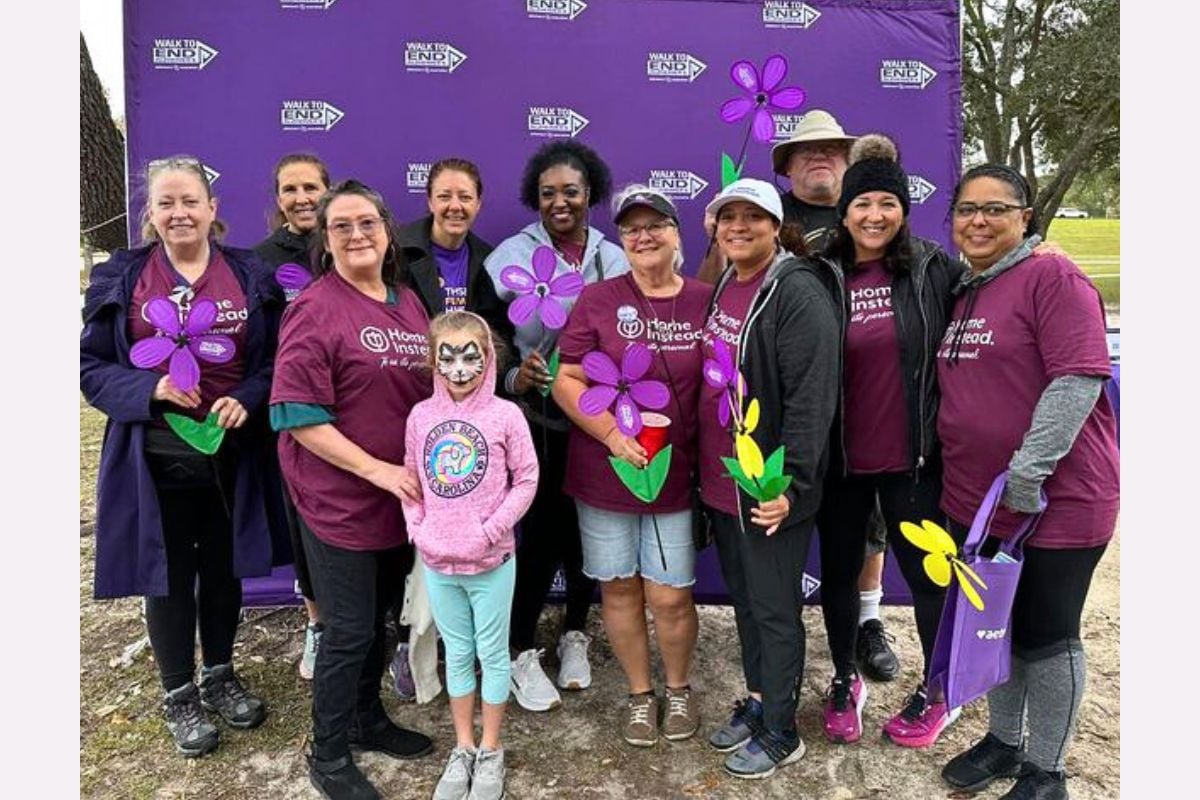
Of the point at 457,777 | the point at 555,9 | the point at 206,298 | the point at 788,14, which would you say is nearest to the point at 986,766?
the point at 457,777

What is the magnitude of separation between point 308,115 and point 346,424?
75.5 inches

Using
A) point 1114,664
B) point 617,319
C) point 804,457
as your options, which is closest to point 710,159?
point 617,319

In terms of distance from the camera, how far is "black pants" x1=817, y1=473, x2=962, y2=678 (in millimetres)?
2457

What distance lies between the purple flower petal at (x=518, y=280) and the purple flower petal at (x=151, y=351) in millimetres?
1023

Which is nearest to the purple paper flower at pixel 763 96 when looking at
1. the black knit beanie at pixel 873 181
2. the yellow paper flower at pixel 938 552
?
the black knit beanie at pixel 873 181

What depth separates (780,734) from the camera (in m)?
2.60

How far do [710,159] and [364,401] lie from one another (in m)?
2.17

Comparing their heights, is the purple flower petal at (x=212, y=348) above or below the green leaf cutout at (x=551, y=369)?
above

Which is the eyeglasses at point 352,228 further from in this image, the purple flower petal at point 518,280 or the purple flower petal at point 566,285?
the purple flower petal at point 566,285

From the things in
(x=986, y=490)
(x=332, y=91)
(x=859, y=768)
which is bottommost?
(x=859, y=768)

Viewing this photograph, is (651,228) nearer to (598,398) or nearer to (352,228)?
(598,398)

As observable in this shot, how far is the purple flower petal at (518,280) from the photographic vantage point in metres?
2.56

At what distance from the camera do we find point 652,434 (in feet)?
8.08

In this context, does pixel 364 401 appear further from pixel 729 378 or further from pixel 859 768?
pixel 859 768
